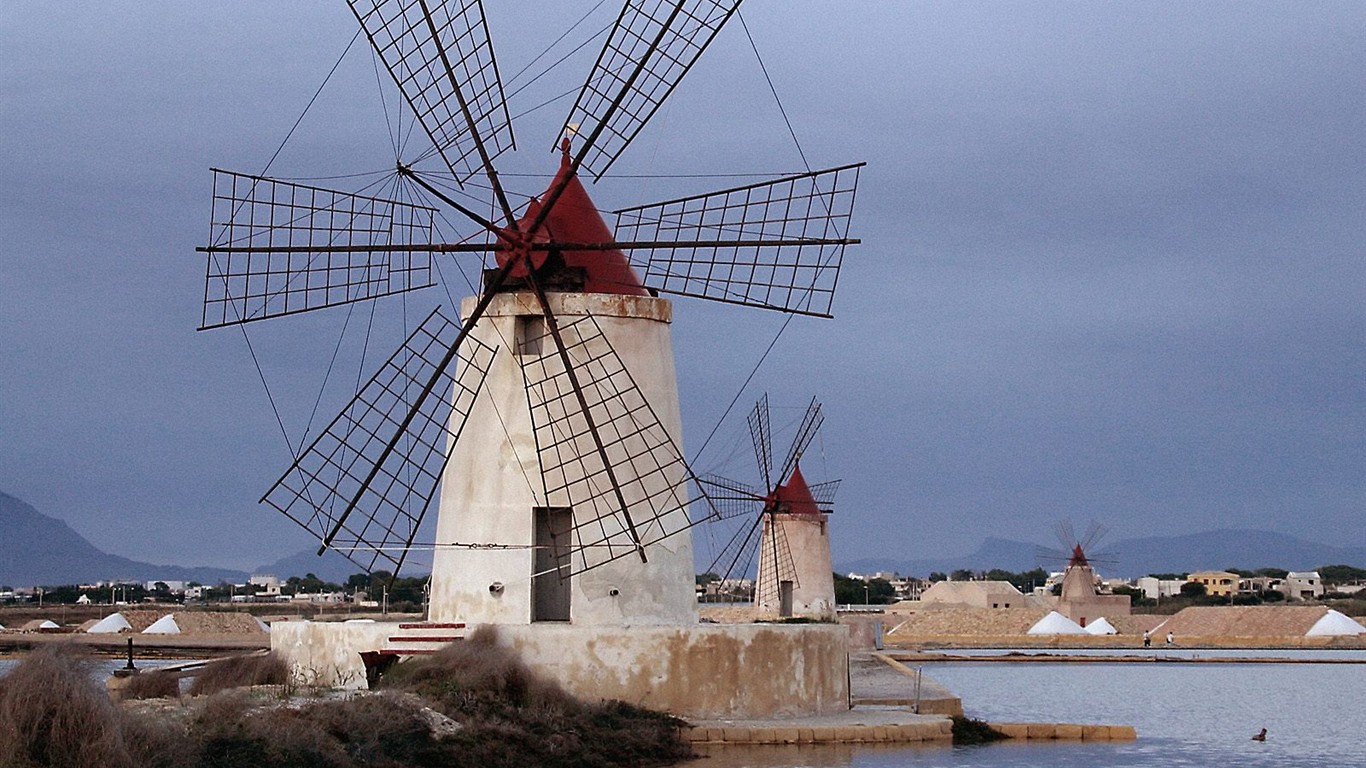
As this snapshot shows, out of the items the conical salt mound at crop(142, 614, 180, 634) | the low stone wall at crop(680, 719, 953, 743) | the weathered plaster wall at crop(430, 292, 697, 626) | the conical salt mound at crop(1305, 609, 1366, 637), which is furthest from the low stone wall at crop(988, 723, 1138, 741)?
the conical salt mound at crop(1305, 609, 1366, 637)

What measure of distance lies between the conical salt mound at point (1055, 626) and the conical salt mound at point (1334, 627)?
556cm

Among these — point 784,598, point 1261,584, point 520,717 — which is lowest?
point 520,717

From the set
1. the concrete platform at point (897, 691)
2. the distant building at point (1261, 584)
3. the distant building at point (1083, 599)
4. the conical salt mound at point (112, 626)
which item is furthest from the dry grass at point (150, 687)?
the distant building at point (1261, 584)

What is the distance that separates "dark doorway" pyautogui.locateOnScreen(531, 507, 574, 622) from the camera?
1430 centimetres

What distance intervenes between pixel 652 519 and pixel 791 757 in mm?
2868

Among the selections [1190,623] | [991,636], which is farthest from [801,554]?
[1190,623]

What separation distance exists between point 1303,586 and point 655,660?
9189 cm

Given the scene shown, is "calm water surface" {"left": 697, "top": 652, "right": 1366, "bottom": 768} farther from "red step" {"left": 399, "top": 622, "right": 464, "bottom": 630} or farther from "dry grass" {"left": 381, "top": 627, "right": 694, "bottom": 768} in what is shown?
"red step" {"left": 399, "top": 622, "right": 464, "bottom": 630}

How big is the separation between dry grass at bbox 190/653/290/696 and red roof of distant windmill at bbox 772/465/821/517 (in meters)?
17.3

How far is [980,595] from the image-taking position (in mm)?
61750

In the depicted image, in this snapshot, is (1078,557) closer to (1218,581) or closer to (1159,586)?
(1159,586)

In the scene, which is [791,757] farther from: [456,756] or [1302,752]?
[1302,752]

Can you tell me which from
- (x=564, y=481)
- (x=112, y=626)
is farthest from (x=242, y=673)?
(x=112, y=626)

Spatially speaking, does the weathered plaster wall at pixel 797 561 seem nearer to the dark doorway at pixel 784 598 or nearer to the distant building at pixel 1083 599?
the dark doorway at pixel 784 598
